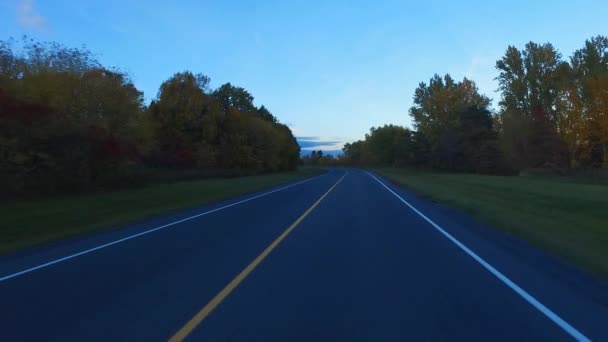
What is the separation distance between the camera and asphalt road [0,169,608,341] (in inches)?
244

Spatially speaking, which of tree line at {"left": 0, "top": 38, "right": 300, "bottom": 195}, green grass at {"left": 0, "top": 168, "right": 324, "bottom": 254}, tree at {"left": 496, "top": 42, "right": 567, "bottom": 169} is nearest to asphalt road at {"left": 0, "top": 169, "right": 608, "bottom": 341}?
green grass at {"left": 0, "top": 168, "right": 324, "bottom": 254}

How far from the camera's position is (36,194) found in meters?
26.1

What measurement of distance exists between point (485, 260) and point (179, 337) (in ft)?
22.3

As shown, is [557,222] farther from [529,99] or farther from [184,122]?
[529,99]

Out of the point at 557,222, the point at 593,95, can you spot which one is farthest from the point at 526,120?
the point at 557,222

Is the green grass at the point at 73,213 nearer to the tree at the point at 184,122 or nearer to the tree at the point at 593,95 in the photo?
the tree at the point at 184,122

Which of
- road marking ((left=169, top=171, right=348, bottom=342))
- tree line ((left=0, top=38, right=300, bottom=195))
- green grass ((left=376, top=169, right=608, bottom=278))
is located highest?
tree line ((left=0, top=38, right=300, bottom=195))

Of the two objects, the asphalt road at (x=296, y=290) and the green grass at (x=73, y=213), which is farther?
the green grass at (x=73, y=213)

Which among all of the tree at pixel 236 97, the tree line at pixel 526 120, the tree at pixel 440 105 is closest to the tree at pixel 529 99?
the tree line at pixel 526 120

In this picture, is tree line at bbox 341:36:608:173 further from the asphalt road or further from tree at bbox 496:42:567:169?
the asphalt road

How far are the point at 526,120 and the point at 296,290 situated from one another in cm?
7640

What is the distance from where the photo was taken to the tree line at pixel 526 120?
65500mm

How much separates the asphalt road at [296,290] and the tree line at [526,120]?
5796 centimetres

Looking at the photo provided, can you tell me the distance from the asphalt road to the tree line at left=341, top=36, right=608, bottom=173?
190 feet
